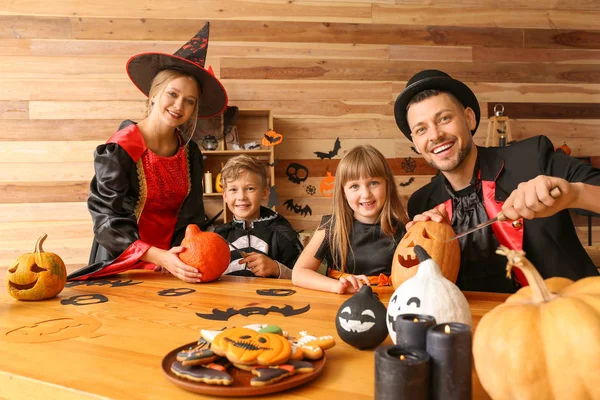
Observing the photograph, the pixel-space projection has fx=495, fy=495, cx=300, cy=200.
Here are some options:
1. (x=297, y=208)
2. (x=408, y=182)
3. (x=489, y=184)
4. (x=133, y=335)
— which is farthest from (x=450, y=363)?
(x=408, y=182)

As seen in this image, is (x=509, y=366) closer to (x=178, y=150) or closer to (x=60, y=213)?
(x=178, y=150)

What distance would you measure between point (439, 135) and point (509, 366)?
1.46 metres

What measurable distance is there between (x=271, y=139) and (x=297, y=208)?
751 mm

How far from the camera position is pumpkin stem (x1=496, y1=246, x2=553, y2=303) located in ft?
2.09

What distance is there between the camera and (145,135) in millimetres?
2422

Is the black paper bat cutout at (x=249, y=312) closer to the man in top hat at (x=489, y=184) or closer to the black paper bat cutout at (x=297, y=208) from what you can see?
the man in top hat at (x=489, y=184)

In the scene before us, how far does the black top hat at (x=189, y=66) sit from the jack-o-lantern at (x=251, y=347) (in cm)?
178

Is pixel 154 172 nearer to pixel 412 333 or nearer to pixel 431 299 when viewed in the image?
pixel 431 299

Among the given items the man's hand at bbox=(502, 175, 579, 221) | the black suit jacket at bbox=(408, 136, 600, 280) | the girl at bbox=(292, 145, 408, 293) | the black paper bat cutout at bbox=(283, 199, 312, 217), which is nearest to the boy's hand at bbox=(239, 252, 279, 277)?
the girl at bbox=(292, 145, 408, 293)

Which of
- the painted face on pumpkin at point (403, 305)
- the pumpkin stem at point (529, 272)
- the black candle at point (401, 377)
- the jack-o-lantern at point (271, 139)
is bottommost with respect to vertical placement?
the black candle at point (401, 377)

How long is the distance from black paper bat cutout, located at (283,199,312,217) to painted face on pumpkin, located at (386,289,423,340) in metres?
3.95

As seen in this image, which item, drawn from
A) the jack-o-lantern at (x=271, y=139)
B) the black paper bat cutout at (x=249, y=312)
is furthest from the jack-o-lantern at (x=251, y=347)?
the jack-o-lantern at (x=271, y=139)

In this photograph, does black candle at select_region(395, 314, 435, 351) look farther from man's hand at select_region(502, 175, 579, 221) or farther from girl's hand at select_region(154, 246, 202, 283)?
girl's hand at select_region(154, 246, 202, 283)

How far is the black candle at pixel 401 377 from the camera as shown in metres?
0.62
